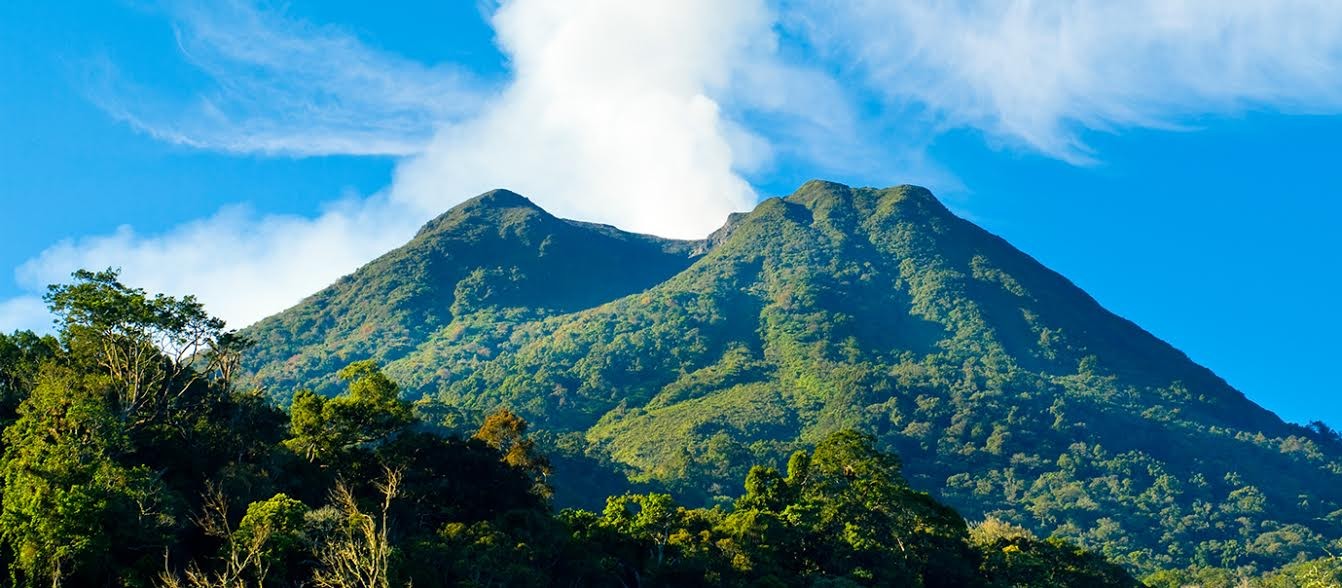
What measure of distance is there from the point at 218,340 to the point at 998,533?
5049cm

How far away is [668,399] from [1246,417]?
90541 mm

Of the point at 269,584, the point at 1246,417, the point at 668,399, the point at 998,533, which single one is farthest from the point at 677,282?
the point at 269,584

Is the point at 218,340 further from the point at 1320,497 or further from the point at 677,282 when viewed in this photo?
the point at 677,282

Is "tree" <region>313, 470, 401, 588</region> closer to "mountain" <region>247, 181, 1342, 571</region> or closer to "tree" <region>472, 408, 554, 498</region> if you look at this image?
"tree" <region>472, 408, 554, 498</region>

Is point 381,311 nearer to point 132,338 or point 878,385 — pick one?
point 878,385

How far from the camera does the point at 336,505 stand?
36531 mm

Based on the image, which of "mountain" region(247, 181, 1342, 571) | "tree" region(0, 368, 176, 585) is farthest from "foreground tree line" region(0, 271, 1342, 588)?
"mountain" region(247, 181, 1342, 571)

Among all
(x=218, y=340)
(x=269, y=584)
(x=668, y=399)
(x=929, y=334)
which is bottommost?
(x=269, y=584)

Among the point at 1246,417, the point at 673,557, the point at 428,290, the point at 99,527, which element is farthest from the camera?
the point at 428,290

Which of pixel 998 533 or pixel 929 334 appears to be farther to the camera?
pixel 929 334

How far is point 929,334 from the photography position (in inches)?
6777

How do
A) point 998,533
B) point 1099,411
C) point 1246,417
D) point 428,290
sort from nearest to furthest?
point 998,533 < point 1099,411 < point 1246,417 < point 428,290

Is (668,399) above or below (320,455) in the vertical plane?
above

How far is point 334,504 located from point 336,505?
1.28ft
